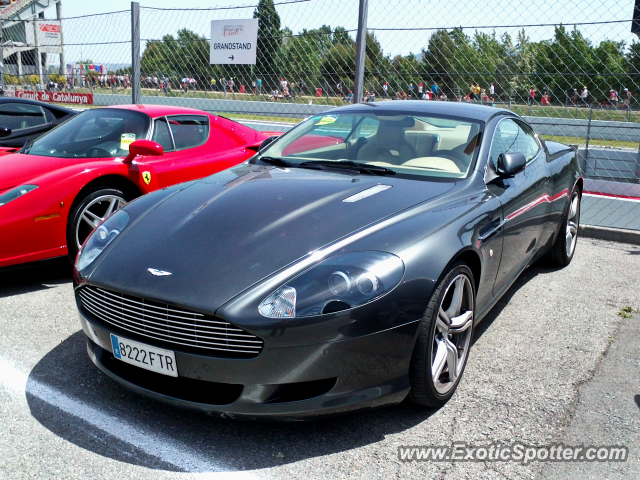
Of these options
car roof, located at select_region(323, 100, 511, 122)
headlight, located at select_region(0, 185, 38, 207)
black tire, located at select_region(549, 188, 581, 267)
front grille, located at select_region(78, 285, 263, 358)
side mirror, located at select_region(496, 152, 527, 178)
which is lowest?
black tire, located at select_region(549, 188, 581, 267)

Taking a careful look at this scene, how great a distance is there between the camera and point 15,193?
4.13 m

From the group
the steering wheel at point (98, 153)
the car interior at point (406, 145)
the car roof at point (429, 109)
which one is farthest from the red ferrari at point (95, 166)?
the car roof at point (429, 109)

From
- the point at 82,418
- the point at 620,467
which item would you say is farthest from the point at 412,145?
the point at 82,418

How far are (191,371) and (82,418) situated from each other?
645 millimetres

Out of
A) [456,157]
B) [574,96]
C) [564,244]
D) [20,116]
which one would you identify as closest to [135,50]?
[20,116]

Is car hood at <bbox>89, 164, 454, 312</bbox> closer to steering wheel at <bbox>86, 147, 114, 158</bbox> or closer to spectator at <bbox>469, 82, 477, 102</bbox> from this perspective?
steering wheel at <bbox>86, 147, 114, 158</bbox>

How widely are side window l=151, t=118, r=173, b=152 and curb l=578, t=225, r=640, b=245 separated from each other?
4272mm

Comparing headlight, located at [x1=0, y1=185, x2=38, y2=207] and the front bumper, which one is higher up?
headlight, located at [x1=0, y1=185, x2=38, y2=207]

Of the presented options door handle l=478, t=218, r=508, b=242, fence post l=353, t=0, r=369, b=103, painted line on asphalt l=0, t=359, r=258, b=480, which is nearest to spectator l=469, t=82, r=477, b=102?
fence post l=353, t=0, r=369, b=103

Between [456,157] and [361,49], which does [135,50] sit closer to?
[361,49]

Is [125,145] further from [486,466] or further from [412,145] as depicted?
[486,466]

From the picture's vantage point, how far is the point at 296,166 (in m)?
3.66

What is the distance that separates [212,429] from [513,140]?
2712mm

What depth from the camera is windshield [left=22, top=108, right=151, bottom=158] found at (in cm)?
498
